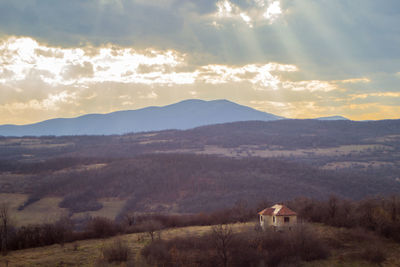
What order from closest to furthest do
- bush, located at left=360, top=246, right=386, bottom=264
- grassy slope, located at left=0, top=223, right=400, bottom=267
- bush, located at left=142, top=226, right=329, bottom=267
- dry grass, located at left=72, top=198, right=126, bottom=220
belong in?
grassy slope, located at left=0, top=223, right=400, bottom=267, bush, located at left=142, top=226, right=329, bottom=267, bush, located at left=360, top=246, right=386, bottom=264, dry grass, located at left=72, top=198, right=126, bottom=220

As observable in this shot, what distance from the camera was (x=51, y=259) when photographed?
32344mm

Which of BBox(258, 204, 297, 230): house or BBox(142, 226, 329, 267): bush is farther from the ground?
BBox(258, 204, 297, 230): house

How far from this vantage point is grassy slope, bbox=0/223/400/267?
1254 inches

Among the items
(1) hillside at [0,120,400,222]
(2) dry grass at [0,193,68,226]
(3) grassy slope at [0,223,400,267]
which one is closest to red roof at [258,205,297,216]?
(3) grassy slope at [0,223,400,267]

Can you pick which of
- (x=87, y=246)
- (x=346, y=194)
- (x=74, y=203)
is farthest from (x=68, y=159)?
(x=87, y=246)

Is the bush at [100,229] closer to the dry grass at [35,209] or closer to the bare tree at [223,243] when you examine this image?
the bare tree at [223,243]

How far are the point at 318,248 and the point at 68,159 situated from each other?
445 feet

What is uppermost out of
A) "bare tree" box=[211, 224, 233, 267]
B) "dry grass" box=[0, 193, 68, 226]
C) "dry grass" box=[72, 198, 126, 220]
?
"bare tree" box=[211, 224, 233, 267]

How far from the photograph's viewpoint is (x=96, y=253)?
116 ft

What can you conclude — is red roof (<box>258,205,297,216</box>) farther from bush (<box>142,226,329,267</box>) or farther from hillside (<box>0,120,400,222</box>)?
hillside (<box>0,120,400,222</box>)

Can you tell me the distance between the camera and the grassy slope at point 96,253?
31859 millimetres

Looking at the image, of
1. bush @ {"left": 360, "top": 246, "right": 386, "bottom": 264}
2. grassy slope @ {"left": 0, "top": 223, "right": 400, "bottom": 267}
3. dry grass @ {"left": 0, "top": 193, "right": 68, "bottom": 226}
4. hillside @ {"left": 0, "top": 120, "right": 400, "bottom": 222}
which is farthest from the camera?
hillside @ {"left": 0, "top": 120, "right": 400, "bottom": 222}

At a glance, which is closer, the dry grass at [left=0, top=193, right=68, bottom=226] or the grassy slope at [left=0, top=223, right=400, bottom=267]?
the grassy slope at [left=0, top=223, right=400, bottom=267]

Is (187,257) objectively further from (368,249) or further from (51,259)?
(368,249)
